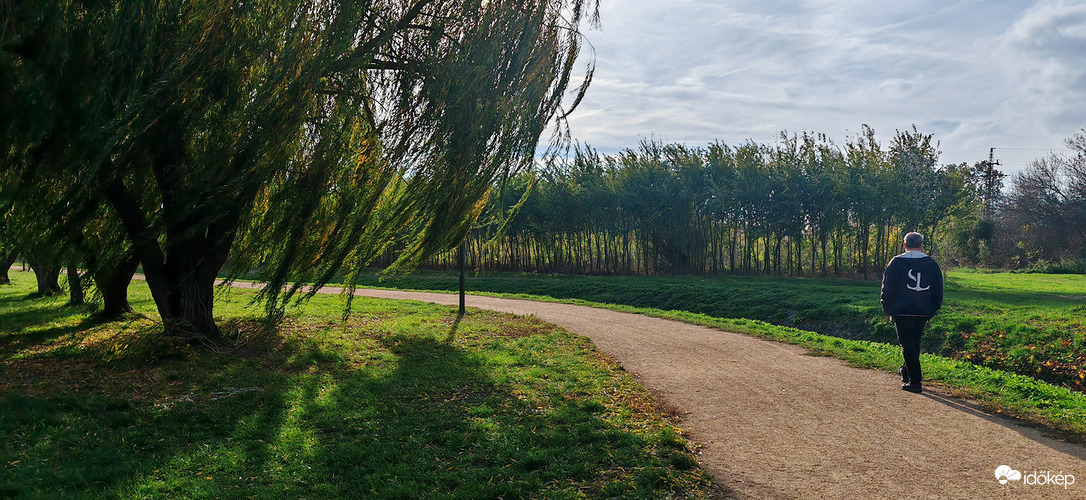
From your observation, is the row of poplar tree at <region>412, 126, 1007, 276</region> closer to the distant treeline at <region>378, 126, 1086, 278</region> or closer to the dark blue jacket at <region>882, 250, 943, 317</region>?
the distant treeline at <region>378, 126, 1086, 278</region>

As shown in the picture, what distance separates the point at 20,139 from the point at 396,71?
4404 millimetres

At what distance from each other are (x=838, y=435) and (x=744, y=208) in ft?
79.0

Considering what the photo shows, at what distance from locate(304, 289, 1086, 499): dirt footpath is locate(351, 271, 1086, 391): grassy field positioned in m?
4.52

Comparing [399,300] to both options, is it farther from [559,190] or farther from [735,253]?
[735,253]

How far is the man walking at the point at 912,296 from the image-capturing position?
23.1ft

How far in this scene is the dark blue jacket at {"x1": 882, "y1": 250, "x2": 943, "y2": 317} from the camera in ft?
23.1

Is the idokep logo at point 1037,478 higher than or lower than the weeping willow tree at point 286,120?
lower

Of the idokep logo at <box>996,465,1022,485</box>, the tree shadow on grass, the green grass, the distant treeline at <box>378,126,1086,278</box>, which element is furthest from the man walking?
the distant treeline at <box>378,126,1086,278</box>

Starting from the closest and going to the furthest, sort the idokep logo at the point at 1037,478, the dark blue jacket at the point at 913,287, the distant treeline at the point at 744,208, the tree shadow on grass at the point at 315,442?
the idokep logo at the point at 1037,478
the tree shadow on grass at the point at 315,442
the dark blue jacket at the point at 913,287
the distant treeline at the point at 744,208

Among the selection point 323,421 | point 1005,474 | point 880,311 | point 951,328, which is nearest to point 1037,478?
point 1005,474

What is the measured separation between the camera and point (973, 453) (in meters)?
5.05

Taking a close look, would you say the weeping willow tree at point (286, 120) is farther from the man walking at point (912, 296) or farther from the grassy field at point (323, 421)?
the man walking at point (912, 296)

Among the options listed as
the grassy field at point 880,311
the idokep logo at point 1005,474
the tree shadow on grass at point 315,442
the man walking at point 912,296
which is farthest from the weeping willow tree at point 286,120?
the grassy field at point 880,311

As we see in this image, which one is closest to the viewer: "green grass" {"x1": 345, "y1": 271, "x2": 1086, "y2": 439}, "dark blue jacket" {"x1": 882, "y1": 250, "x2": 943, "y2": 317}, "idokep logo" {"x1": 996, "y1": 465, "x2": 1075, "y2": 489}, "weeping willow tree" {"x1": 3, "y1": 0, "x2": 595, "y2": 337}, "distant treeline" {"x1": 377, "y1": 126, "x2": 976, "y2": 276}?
"idokep logo" {"x1": 996, "y1": 465, "x2": 1075, "y2": 489}
